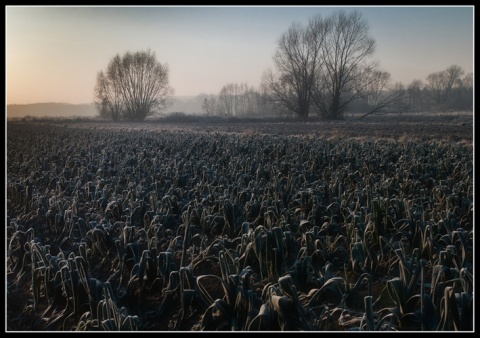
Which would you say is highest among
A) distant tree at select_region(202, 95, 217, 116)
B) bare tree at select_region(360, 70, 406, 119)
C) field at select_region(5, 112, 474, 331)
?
distant tree at select_region(202, 95, 217, 116)

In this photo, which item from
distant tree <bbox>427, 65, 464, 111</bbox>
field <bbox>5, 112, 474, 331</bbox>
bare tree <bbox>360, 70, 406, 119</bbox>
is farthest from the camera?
distant tree <bbox>427, 65, 464, 111</bbox>

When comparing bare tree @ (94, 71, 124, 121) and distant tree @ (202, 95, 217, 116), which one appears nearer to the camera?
bare tree @ (94, 71, 124, 121)

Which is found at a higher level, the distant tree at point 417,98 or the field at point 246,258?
the distant tree at point 417,98

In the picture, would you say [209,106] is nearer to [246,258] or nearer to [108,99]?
[108,99]

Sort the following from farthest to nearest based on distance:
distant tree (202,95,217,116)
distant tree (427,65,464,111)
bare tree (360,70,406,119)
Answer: distant tree (202,95,217,116) < distant tree (427,65,464,111) < bare tree (360,70,406,119)

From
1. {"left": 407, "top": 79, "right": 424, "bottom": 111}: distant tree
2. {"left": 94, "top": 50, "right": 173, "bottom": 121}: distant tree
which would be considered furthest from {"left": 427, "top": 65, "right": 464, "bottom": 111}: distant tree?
{"left": 94, "top": 50, "right": 173, "bottom": 121}: distant tree

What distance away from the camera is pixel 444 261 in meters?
3.91

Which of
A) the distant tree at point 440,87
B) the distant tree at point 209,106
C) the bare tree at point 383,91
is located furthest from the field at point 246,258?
the distant tree at point 209,106

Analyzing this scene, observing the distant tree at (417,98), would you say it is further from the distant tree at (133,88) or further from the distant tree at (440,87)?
the distant tree at (133,88)

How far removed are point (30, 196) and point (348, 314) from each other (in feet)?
22.0

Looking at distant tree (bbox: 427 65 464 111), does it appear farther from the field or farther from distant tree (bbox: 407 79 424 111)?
the field

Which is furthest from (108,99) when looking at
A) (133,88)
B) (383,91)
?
Answer: (383,91)
